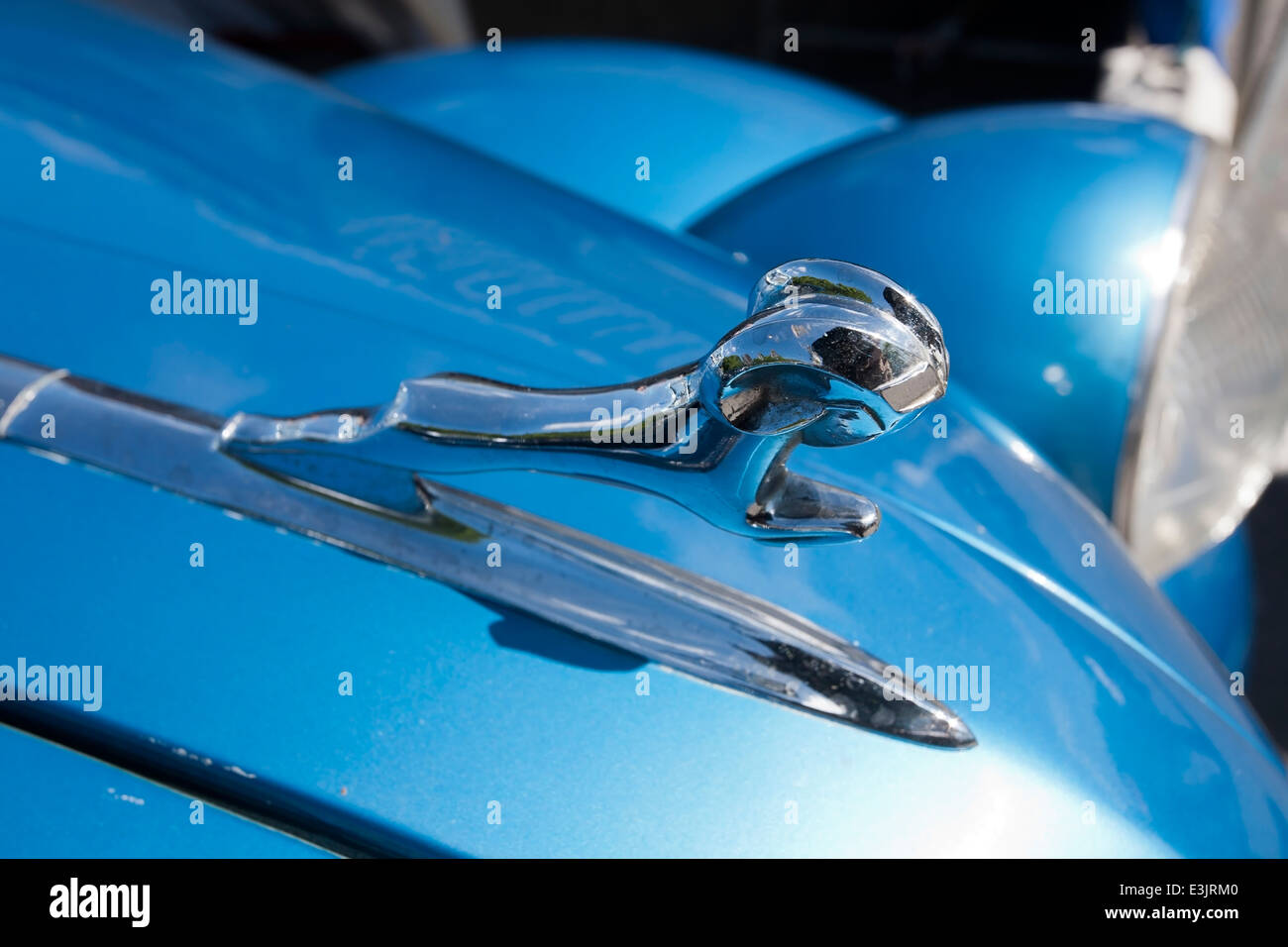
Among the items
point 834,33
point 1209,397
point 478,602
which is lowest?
point 478,602

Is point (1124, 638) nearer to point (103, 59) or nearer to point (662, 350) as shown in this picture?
point (662, 350)

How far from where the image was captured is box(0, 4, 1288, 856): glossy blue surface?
75 centimetres

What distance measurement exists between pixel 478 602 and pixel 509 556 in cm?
4

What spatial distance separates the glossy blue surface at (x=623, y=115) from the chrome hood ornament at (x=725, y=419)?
847 millimetres

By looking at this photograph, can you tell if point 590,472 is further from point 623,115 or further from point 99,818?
point 623,115

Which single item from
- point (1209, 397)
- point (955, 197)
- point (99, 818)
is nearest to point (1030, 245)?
point (955, 197)

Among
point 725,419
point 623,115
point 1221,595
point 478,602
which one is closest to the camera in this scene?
point 725,419

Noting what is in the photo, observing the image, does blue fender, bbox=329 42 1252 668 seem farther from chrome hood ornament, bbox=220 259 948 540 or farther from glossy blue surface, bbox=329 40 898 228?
chrome hood ornament, bbox=220 259 948 540

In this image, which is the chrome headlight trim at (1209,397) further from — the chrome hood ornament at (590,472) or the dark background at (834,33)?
→ the dark background at (834,33)

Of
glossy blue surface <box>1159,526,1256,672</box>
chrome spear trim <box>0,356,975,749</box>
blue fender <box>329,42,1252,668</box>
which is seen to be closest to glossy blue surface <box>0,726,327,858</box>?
chrome spear trim <box>0,356,975,749</box>

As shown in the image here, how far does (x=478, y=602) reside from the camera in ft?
2.65

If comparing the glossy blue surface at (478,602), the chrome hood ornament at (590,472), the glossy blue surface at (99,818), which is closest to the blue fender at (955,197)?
the glossy blue surface at (478,602)

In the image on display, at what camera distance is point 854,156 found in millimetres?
1522
